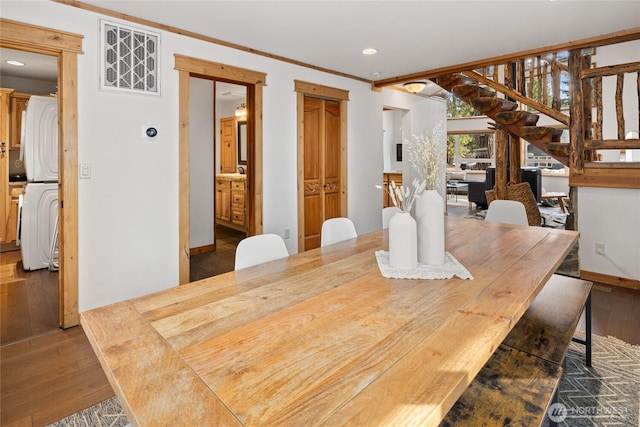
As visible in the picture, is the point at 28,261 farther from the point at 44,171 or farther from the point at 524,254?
the point at 524,254

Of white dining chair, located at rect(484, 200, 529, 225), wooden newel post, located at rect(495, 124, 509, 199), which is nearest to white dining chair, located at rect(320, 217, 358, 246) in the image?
white dining chair, located at rect(484, 200, 529, 225)

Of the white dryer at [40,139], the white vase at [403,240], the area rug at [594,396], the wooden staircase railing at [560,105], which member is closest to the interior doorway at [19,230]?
the white dryer at [40,139]

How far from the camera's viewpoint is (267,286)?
148cm

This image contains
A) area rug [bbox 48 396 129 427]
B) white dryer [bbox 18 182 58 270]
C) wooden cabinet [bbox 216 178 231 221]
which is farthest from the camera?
wooden cabinet [bbox 216 178 231 221]

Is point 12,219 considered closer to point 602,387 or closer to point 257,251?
point 257,251

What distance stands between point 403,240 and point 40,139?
468 centimetres

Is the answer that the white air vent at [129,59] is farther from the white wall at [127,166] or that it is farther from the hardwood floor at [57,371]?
the hardwood floor at [57,371]

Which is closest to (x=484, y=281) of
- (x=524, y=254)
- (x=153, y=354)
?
(x=524, y=254)

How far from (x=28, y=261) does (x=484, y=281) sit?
480cm

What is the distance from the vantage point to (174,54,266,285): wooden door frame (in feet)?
10.9

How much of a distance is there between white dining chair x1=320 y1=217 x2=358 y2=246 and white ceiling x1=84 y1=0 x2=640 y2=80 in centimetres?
164

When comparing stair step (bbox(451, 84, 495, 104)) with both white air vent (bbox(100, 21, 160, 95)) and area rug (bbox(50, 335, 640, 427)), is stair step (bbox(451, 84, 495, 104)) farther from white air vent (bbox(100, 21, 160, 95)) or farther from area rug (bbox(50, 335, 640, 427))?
white air vent (bbox(100, 21, 160, 95))

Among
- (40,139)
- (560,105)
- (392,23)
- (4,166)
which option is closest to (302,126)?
(392,23)

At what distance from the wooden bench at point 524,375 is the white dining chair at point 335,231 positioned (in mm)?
1193
